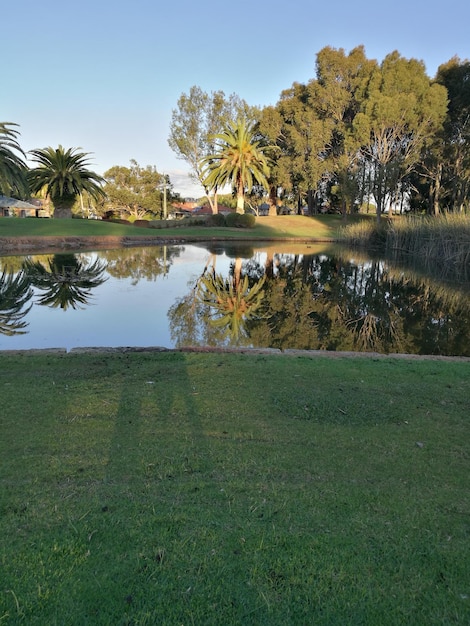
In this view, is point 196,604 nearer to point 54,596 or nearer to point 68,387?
point 54,596

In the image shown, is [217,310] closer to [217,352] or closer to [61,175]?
[217,352]

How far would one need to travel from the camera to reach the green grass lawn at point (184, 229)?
2822 centimetres

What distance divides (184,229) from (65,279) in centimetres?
2570

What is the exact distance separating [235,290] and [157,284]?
262 cm

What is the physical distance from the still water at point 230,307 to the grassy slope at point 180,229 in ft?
35.3

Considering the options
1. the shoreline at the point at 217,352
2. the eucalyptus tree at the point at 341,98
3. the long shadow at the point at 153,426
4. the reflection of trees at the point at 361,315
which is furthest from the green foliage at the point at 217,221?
the long shadow at the point at 153,426

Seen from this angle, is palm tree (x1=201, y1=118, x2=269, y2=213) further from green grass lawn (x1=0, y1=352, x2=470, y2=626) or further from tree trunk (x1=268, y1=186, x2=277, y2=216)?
green grass lawn (x1=0, y1=352, x2=470, y2=626)

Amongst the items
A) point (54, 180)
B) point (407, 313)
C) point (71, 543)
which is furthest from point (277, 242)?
point (71, 543)

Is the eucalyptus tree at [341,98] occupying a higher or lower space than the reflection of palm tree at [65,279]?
higher

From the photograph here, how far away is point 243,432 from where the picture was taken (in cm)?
360

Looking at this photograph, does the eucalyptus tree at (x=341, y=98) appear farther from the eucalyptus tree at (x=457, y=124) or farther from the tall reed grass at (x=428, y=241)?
the tall reed grass at (x=428, y=241)

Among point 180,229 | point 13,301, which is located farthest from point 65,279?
point 180,229

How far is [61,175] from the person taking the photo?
36.4m

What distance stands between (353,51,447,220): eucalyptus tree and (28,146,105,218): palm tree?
24227 millimetres
